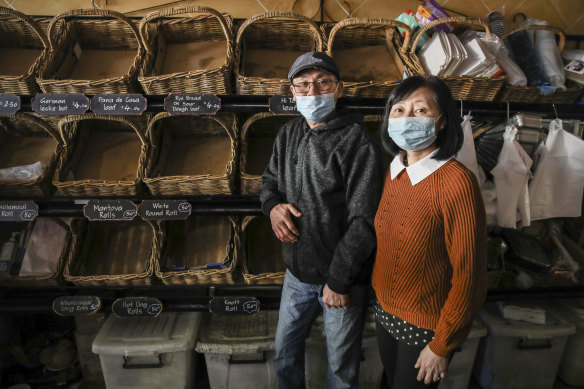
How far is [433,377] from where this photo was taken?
41.0 inches

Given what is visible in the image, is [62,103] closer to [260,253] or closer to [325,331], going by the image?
[260,253]

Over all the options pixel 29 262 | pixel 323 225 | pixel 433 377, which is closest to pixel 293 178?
pixel 323 225

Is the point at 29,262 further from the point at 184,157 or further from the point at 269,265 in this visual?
the point at 269,265

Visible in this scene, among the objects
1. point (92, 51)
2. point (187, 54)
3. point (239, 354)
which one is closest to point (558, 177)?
point (239, 354)

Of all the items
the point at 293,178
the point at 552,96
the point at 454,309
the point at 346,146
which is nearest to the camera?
the point at 454,309

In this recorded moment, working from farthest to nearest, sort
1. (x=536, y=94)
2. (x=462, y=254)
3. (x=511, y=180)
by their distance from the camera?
(x=536, y=94)
(x=511, y=180)
(x=462, y=254)

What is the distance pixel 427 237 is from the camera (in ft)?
3.30

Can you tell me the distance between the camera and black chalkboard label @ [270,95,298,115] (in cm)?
151

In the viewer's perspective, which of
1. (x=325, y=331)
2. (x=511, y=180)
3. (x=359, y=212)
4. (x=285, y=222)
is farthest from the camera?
(x=511, y=180)

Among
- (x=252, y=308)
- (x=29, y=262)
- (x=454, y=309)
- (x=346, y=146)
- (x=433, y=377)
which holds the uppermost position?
(x=346, y=146)

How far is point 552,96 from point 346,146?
128cm

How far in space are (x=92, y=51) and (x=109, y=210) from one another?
101 centimetres

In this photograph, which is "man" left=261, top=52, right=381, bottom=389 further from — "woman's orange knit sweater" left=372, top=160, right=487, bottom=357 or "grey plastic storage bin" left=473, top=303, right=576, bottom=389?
"grey plastic storage bin" left=473, top=303, right=576, bottom=389

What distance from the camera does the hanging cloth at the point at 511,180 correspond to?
A: 156 cm
